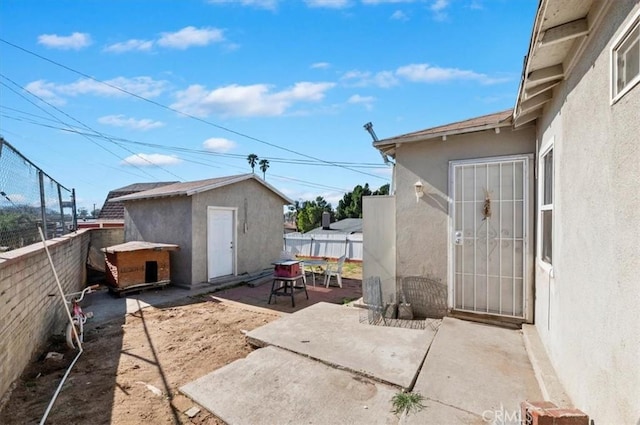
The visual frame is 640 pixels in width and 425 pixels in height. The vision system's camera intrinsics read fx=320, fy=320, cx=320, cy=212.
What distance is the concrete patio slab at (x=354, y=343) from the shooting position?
374 cm

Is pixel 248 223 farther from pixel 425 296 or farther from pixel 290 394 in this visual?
pixel 290 394

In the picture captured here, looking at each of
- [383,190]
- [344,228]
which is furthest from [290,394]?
[383,190]

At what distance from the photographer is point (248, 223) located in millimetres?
11742

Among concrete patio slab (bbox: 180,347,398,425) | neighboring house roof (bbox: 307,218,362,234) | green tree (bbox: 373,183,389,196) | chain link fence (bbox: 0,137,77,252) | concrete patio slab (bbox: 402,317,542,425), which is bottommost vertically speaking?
concrete patio slab (bbox: 180,347,398,425)

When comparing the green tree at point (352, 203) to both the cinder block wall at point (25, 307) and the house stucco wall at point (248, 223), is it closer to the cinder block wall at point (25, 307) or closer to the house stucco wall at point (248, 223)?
the house stucco wall at point (248, 223)

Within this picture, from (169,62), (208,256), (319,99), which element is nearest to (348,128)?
(319,99)

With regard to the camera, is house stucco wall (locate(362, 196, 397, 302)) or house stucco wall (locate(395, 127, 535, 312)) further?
house stucco wall (locate(362, 196, 397, 302))

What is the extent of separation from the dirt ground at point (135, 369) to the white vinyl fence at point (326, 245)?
39.4 feet

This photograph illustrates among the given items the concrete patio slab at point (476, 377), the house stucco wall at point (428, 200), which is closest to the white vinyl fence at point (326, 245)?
the house stucco wall at point (428, 200)

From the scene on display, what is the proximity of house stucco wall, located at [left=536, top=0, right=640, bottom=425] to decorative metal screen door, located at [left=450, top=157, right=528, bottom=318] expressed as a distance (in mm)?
1755

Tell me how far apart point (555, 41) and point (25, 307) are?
6534 millimetres

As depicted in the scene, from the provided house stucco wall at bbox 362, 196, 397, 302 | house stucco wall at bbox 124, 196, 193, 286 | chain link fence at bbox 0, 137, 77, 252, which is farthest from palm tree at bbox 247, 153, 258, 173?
house stucco wall at bbox 362, 196, 397, 302

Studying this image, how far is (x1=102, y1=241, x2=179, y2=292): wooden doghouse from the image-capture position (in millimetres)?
8656

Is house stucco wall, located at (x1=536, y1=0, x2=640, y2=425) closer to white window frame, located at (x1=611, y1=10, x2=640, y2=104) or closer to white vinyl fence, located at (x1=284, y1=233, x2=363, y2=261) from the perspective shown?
white window frame, located at (x1=611, y1=10, x2=640, y2=104)
